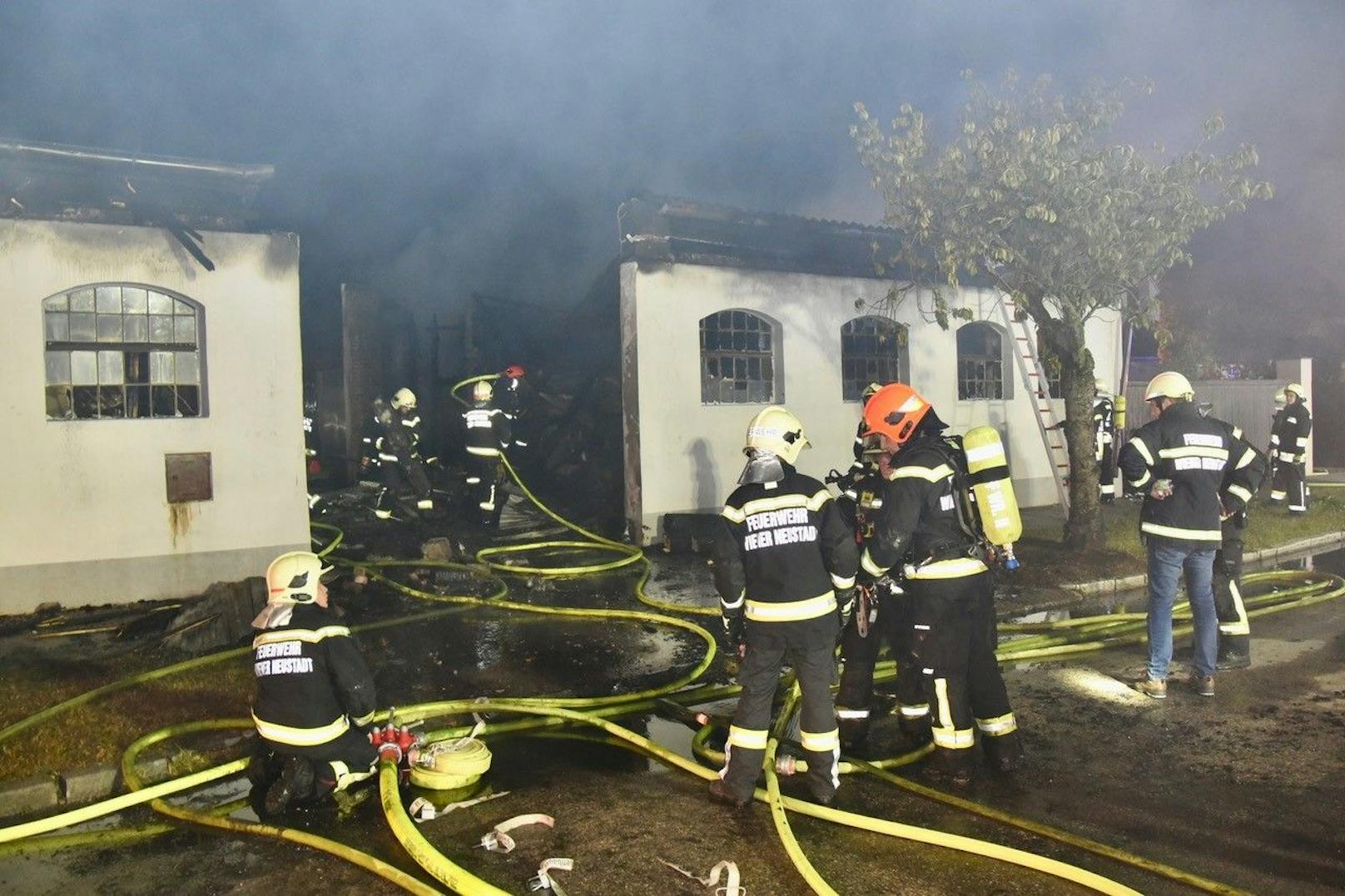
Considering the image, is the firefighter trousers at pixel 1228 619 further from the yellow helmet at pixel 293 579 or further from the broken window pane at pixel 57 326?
the broken window pane at pixel 57 326

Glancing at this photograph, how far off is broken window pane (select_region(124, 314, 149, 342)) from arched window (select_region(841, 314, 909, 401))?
8301 millimetres

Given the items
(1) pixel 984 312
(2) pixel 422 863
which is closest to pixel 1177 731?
(2) pixel 422 863

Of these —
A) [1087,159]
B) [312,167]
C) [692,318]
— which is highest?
[312,167]

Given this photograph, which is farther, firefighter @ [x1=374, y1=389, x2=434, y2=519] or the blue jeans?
firefighter @ [x1=374, y1=389, x2=434, y2=519]

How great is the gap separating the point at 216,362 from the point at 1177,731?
844cm

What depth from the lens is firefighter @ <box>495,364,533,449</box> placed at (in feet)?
44.0

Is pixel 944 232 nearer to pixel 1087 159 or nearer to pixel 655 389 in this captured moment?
pixel 1087 159

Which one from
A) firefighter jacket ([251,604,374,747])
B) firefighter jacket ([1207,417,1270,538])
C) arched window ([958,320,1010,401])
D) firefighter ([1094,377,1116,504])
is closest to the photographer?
firefighter jacket ([251,604,374,747])

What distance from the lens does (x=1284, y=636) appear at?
24.8ft

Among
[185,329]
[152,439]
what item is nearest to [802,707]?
[152,439]

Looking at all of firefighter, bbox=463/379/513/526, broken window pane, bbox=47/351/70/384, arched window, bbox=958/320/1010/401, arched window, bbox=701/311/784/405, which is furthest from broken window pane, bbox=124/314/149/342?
arched window, bbox=958/320/1010/401

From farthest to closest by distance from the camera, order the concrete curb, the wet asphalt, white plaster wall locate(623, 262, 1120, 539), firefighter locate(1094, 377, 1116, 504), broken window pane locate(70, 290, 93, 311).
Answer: firefighter locate(1094, 377, 1116, 504) → white plaster wall locate(623, 262, 1120, 539) → the concrete curb → broken window pane locate(70, 290, 93, 311) → the wet asphalt

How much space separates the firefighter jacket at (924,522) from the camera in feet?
15.9

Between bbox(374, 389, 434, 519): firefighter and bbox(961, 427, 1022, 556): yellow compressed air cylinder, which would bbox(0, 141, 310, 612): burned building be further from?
bbox(961, 427, 1022, 556): yellow compressed air cylinder
